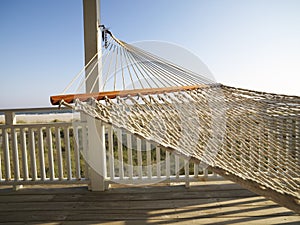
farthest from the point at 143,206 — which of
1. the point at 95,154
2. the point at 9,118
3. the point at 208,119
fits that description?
the point at 9,118

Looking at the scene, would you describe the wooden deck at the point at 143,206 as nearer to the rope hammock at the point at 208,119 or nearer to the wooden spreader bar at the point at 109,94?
the rope hammock at the point at 208,119

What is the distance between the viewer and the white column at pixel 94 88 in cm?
189

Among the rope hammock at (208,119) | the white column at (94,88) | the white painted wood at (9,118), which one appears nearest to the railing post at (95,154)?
the white column at (94,88)

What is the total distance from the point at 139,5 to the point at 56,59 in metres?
1.82

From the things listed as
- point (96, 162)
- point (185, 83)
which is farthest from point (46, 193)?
point (185, 83)

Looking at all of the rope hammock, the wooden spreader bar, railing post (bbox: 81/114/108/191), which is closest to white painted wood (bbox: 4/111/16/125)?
railing post (bbox: 81/114/108/191)

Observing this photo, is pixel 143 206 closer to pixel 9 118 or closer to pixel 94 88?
pixel 94 88

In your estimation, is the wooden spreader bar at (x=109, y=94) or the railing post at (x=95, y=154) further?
the railing post at (x=95, y=154)

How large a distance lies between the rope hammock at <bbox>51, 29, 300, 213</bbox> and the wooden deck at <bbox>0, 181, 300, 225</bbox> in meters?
0.64

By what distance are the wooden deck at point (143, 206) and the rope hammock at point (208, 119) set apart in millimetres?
637

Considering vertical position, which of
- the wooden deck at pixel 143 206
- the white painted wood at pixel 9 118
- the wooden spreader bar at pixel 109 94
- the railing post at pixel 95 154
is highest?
the wooden spreader bar at pixel 109 94

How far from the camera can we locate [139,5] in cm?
299

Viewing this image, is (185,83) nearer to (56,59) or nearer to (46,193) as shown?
(46,193)

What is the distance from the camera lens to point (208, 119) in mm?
1255
